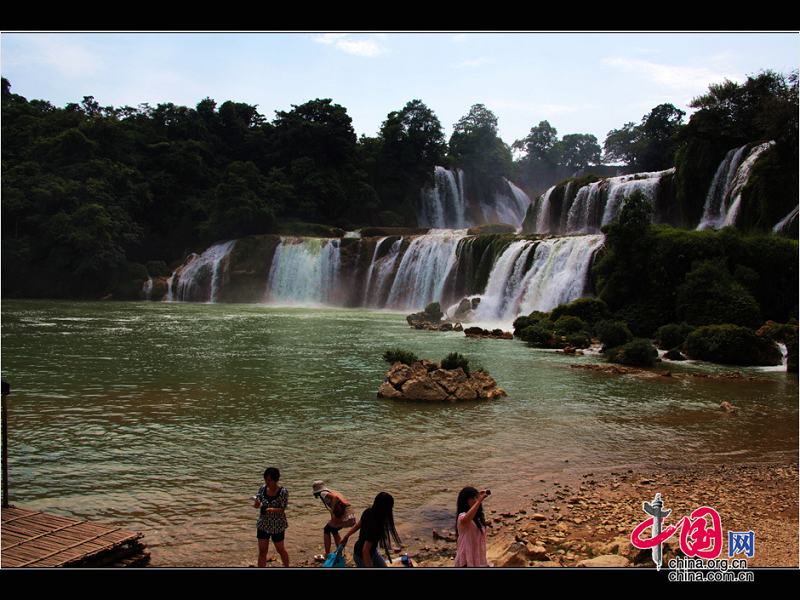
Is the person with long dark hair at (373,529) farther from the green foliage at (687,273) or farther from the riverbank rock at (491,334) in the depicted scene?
the riverbank rock at (491,334)

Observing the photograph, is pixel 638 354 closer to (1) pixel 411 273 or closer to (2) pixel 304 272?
(1) pixel 411 273

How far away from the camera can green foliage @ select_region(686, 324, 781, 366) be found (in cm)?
2053

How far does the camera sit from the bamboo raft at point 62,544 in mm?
5406

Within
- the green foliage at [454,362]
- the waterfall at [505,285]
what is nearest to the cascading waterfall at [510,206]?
the waterfall at [505,285]

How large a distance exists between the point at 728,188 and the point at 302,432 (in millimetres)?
27140

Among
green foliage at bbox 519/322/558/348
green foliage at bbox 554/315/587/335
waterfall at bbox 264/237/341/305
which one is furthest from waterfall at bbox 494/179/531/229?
green foliage at bbox 519/322/558/348

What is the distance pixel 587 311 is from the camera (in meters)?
26.8

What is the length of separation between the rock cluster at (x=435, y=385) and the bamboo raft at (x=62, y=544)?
28.8ft

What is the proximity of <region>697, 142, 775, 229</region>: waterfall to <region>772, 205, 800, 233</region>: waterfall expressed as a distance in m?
2.27

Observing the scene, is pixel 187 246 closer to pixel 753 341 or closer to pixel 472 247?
pixel 472 247

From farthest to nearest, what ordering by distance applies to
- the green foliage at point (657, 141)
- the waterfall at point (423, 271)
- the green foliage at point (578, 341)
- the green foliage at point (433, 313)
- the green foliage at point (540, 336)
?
the green foliage at point (657, 141), the waterfall at point (423, 271), the green foliage at point (433, 313), the green foliage at point (540, 336), the green foliage at point (578, 341)

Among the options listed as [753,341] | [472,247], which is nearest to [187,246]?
[472,247]

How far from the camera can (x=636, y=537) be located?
6.35 meters

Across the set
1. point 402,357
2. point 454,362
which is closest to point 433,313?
point 402,357
